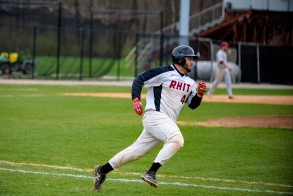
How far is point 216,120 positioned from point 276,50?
84.3 feet

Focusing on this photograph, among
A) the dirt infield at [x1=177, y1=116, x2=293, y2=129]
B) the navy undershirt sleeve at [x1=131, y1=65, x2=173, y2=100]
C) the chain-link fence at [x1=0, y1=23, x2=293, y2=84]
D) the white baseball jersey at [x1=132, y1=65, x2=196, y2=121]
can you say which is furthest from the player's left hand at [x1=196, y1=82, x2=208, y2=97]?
the chain-link fence at [x1=0, y1=23, x2=293, y2=84]

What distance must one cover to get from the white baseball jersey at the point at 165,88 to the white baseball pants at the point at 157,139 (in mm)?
129

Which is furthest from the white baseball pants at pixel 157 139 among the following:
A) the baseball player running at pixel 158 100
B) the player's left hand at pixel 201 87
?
the player's left hand at pixel 201 87

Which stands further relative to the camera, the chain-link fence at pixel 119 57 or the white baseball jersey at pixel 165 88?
the chain-link fence at pixel 119 57

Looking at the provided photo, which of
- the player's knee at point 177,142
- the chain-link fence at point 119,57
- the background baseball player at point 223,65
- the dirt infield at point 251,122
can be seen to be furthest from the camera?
the chain-link fence at point 119,57

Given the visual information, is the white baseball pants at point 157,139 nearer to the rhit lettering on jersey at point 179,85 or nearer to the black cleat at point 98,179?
the black cleat at point 98,179

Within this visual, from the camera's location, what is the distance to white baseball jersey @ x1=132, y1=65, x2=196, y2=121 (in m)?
9.76

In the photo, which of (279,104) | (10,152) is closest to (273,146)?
(10,152)

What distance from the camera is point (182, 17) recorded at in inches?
1513

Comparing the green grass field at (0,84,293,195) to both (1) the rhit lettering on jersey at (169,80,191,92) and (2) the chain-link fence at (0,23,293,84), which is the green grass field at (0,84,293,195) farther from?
(2) the chain-link fence at (0,23,293,84)

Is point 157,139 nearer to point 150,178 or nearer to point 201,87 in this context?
point 150,178

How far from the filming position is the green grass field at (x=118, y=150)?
10016 millimetres

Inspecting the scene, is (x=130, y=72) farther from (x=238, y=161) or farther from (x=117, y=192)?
(x=117, y=192)

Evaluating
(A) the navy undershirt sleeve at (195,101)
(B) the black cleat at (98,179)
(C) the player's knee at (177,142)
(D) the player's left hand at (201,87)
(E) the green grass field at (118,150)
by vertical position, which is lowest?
(E) the green grass field at (118,150)
